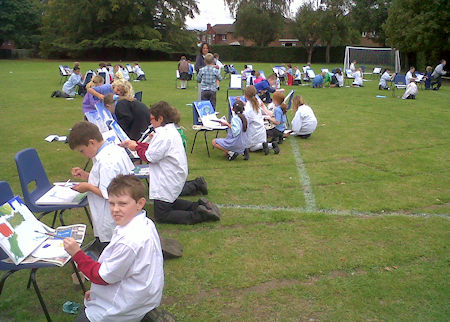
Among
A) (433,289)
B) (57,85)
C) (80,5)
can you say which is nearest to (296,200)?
(433,289)

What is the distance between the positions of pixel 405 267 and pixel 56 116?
10.8 m

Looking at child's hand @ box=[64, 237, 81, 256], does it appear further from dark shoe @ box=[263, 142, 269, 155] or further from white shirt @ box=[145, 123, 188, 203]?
dark shoe @ box=[263, 142, 269, 155]

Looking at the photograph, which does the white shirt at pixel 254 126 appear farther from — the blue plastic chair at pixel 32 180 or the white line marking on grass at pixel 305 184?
the blue plastic chair at pixel 32 180

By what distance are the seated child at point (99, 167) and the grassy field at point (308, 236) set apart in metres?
0.69

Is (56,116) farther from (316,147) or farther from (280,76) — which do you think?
(280,76)

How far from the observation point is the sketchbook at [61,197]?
3842 mm

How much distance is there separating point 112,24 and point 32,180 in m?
48.2

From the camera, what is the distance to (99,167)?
3.38 meters

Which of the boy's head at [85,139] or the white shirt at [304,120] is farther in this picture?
the white shirt at [304,120]

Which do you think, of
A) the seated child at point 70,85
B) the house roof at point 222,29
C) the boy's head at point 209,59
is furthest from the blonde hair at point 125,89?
the house roof at point 222,29

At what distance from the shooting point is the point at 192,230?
4.79 m

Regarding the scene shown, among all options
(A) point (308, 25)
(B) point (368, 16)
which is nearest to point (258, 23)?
(A) point (308, 25)

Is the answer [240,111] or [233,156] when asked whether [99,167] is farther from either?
[233,156]

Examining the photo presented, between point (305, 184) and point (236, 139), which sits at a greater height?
point (236, 139)
